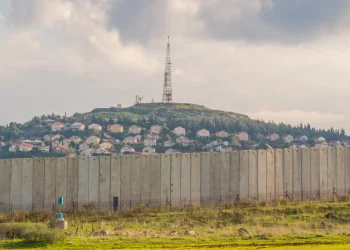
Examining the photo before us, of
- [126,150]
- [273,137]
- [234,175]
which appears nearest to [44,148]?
[126,150]

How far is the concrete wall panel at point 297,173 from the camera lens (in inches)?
1575

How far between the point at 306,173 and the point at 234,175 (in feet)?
15.7

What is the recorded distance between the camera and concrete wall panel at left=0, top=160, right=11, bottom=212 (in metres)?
33.7

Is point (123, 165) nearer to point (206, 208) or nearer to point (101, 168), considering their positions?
point (101, 168)

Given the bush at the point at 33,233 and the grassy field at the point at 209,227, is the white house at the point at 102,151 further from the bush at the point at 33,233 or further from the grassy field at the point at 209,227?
the bush at the point at 33,233

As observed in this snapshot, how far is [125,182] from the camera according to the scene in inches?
1398

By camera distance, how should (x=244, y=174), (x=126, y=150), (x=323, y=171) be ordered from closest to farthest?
(x=244, y=174) < (x=323, y=171) < (x=126, y=150)

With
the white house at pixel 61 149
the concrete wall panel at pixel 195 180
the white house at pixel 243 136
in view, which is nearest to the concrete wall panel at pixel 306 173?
the concrete wall panel at pixel 195 180

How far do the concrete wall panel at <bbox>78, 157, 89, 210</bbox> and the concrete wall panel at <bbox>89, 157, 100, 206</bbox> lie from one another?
143mm

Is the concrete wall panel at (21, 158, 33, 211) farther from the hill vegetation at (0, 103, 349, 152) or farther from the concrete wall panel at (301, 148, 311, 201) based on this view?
the hill vegetation at (0, 103, 349, 152)

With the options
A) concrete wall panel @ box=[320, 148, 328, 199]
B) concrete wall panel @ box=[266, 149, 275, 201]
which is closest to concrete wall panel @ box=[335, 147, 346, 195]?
concrete wall panel @ box=[320, 148, 328, 199]

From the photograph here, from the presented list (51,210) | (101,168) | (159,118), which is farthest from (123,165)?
(159,118)

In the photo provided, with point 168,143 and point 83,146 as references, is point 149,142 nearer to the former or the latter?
point 168,143

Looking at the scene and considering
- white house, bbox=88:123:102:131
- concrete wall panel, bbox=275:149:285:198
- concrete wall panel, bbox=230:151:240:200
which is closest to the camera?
concrete wall panel, bbox=230:151:240:200
